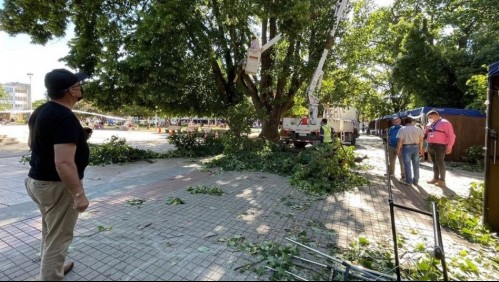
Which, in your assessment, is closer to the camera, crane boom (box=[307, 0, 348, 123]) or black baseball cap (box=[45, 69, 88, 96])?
black baseball cap (box=[45, 69, 88, 96])

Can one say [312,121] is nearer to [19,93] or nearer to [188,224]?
[188,224]

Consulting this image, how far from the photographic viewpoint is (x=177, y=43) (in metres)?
12.4

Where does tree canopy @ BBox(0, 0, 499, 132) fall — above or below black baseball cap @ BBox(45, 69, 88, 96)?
above

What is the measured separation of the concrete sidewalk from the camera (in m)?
3.36

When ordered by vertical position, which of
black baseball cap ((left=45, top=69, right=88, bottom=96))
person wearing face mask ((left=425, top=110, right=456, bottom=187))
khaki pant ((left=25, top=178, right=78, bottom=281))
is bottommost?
khaki pant ((left=25, top=178, right=78, bottom=281))

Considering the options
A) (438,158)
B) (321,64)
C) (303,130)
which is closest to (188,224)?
(438,158)

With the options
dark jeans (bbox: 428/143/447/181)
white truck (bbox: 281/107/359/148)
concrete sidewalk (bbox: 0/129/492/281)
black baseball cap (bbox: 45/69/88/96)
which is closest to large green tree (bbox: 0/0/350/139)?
white truck (bbox: 281/107/359/148)

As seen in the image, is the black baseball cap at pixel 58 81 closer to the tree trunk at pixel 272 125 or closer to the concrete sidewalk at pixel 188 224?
the concrete sidewalk at pixel 188 224

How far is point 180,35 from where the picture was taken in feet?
40.7

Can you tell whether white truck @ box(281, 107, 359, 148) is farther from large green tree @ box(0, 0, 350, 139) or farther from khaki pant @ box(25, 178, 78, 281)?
khaki pant @ box(25, 178, 78, 281)

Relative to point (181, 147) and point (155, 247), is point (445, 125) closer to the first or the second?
point (155, 247)

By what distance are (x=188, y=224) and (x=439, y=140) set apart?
7050mm

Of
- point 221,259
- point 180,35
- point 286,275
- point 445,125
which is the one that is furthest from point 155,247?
point 180,35

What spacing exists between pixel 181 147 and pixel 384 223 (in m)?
10.8
